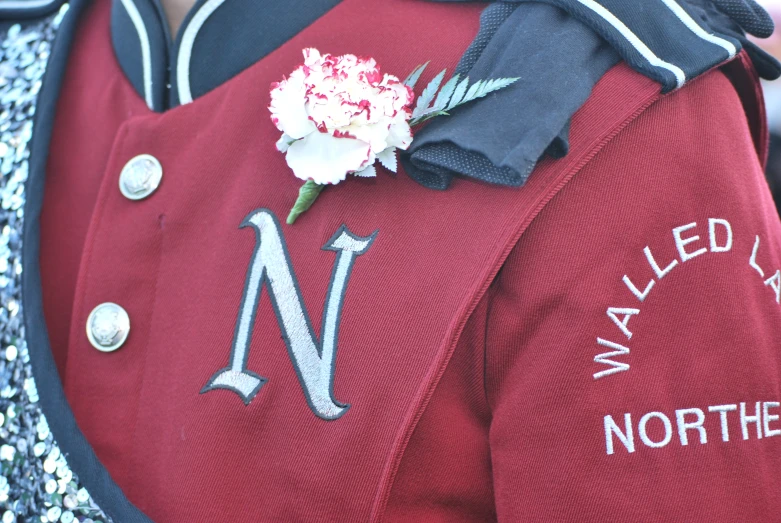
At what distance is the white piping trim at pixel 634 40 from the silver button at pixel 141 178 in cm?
44

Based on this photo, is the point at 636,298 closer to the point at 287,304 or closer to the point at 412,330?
the point at 412,330

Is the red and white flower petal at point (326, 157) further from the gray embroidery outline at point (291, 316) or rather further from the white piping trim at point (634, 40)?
the white piping trim at point (634, 40)

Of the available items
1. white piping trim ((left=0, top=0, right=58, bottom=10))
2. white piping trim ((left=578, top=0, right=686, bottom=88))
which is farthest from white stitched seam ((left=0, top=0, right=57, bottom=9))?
white piping trim ((left=578, top=0, right=686, bottom=88))

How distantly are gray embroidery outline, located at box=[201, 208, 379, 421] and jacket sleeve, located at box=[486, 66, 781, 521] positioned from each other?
132 millimetres

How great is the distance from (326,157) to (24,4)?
566mm

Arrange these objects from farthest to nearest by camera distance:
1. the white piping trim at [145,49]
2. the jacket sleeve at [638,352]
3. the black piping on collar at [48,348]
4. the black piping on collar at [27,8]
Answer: the black piping on collar at [27,8] → the white piping trim at [145,49] → the black piping on collar at [48,348] → the jacket sleeve at [638,352]

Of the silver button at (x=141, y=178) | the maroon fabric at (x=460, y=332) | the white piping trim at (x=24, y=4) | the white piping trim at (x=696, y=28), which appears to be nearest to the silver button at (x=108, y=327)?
the maroon fabric at (x=460, y=332)

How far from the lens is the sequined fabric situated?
75 cm

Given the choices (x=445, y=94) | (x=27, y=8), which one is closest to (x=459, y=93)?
(x=445, y=94)

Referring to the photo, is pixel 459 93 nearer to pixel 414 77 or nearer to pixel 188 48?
pixel 414 77

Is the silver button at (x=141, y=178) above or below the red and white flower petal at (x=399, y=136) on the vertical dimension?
below

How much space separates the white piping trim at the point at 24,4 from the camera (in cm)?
97

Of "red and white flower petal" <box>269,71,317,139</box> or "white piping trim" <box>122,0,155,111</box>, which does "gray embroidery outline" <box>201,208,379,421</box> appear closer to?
"red and white flower petal" <box>269,71,317,139</box>

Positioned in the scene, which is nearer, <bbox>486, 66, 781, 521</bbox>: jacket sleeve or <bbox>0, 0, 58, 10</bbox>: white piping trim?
<bbox>486, 66, 781, 521</bbox>: jacket sleeve
